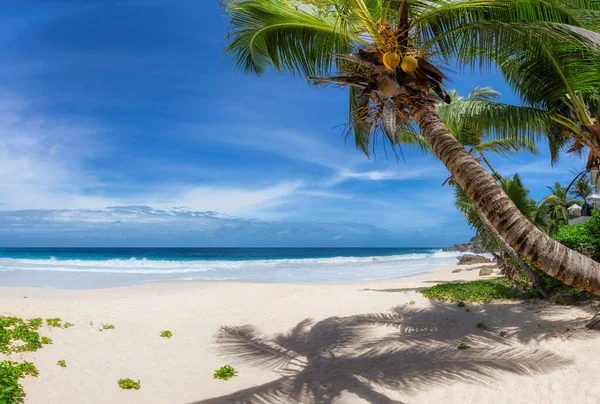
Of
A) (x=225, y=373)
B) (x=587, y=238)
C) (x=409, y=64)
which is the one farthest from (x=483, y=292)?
(x=409, y=64)

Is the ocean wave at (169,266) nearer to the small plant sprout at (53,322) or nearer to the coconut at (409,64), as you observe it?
the small plant sprout at (53,322)

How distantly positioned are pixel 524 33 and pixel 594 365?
15.1 feet

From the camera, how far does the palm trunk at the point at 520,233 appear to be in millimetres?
3711

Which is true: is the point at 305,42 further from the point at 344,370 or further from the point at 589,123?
the point at 589,123

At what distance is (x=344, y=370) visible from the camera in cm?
613

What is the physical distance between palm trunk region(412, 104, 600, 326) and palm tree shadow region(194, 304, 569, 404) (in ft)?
7.91

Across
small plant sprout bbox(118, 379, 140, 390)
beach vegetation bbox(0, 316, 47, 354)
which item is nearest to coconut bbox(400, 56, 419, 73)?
small plant sprout bbox(118, 379, 140, 390)

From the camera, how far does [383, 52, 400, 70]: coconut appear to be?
458 cm

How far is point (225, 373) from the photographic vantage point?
596 centimetres

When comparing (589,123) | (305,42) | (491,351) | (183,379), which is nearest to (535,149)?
(589,123)

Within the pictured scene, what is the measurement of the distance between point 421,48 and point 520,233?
2.69m

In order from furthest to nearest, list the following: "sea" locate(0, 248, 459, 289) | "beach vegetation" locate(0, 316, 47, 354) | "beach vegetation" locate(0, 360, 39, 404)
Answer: "sea" locate(0, 248, 459, 289)
"beach vegetation" locate(0, 316, 47, 354)
"beach vegetation" locate(0, 360, 39, 404)

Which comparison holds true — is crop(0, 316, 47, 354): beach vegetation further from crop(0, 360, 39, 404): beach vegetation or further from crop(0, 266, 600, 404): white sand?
crop(0, 360, 39, 404): beach vegetation

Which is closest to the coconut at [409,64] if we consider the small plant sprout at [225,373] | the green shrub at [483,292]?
the small plant sprout at [225,373]
